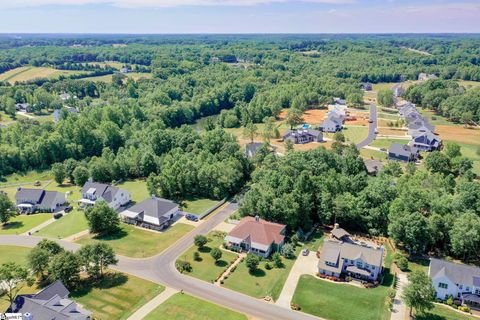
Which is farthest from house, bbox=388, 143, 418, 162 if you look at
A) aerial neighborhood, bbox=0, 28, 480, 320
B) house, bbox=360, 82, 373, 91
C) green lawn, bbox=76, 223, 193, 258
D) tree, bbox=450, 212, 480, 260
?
house, bbox=360, 82, 373, 91

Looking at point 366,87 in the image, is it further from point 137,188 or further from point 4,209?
point 4,209

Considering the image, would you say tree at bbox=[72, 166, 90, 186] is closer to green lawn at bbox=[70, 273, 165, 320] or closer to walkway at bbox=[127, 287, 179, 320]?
green lawn at bbox=[70, 273, 165, 320]

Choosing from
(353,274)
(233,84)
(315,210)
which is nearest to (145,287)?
(353,274)

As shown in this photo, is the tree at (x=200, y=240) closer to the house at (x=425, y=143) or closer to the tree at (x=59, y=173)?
the tree at (x=59, y=173)

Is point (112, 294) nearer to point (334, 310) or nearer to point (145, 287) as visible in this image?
point (145, 287)

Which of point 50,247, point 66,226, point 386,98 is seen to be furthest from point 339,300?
point 386,98
